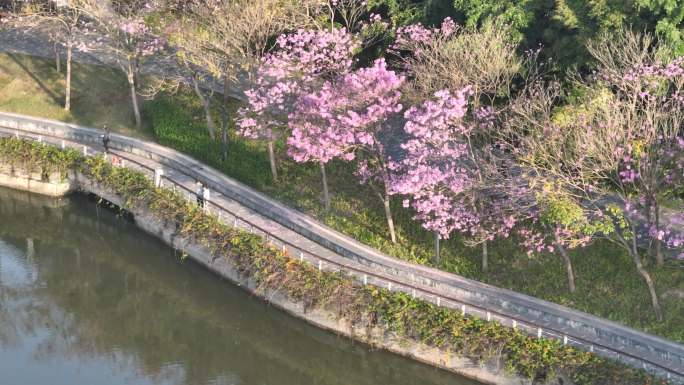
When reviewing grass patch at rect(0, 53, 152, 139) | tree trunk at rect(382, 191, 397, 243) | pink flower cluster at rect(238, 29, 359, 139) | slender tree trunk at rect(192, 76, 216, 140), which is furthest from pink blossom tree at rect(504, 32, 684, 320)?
grass patch at rect(0, 53, 152, 139)

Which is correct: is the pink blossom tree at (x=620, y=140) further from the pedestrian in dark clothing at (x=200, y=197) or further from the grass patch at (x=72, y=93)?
the grass patch at (x=72, y=93)

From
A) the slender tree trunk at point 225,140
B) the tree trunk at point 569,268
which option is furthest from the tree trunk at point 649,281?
the slender tree trunk at point 225,140

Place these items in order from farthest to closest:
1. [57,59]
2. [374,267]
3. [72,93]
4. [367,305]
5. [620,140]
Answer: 1. [57,59]
2. [72,93]
3. [374,267]
4. [367,305]
5. [620,140]

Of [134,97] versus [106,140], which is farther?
[134,97]

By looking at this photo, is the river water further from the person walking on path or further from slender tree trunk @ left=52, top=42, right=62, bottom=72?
slender tree trunk @ left=52, top=42, right=62, bottom=72

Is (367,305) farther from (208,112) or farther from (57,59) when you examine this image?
(57,59)

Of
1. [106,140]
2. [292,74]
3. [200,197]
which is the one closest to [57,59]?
[106,140]

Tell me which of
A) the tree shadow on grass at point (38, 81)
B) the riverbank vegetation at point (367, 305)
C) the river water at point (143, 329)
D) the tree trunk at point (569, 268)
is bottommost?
the river water at point (143, 329)

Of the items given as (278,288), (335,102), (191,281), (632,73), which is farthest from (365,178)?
(632,73)
